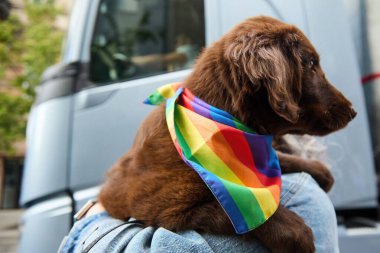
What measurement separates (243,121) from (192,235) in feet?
1.35

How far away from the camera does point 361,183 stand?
104 inches

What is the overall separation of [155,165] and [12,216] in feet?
62.9

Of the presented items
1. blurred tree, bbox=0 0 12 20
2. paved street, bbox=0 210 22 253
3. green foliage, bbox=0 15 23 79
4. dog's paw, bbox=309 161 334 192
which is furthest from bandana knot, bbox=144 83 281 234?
green foliage, bbox=0 15 23 79

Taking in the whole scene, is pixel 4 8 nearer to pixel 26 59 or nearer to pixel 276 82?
pixel 276 82

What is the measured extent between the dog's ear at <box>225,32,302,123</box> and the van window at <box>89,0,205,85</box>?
5.17 feet

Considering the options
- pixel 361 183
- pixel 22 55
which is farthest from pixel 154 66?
pixel 22 55

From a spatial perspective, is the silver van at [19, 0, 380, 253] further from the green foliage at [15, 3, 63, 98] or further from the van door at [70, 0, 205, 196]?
the green foliage at [15, 3, 63, 98]

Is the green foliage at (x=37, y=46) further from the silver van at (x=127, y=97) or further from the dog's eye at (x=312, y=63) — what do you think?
the dog's eye at (x=312, y=63)

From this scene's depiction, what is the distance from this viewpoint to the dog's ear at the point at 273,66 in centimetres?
139

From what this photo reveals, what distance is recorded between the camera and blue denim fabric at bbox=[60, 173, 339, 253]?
125 cm

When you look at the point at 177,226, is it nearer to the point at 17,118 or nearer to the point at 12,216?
the point at 17,118

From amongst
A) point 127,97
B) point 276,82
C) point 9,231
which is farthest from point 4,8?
point 9,231

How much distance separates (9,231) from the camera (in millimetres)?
14172

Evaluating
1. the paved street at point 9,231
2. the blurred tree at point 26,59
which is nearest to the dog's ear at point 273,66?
the paved street at point 9,231
